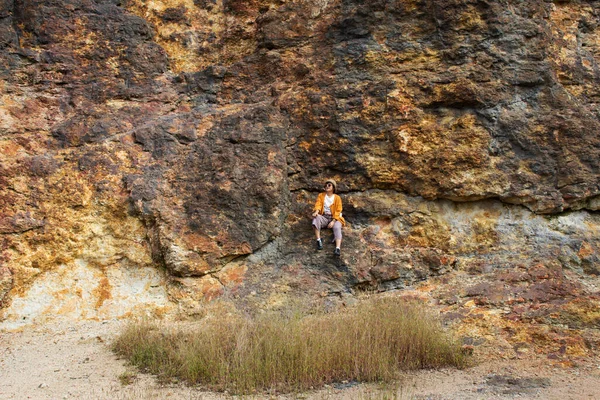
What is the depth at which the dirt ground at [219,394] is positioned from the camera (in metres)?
4.66

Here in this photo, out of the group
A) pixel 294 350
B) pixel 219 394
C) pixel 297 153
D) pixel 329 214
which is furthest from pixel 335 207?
pixel 219 394

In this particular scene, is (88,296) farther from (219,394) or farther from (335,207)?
(335,207)

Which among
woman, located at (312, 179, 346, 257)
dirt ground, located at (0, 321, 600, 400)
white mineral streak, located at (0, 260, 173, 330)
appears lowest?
dirt ground, located at (0, 321, 600, 400)

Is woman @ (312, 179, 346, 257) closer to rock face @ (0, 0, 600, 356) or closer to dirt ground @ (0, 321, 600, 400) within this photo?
rock face @ (0, 0, 600, 356)

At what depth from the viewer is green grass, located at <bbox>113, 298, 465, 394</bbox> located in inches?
193

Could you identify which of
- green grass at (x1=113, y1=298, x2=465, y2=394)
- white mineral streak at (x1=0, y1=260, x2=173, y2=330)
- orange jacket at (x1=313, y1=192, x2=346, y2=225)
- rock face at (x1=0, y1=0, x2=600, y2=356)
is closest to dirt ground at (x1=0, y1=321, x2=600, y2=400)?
green grass at (x1=113, y1=298, x2=465, y2=394)

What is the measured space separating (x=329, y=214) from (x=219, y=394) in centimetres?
285

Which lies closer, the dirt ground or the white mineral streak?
the dirt ground

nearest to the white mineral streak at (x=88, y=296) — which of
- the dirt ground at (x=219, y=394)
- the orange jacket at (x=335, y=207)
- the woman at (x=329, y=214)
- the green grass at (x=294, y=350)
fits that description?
the dirt ground at (x=219, y=394)

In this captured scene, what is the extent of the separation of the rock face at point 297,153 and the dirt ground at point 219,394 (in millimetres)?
863

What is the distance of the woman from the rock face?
7.4 inches

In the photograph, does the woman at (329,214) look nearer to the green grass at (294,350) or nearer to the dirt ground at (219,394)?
the green grass at (294,350)

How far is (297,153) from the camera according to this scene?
7367mm

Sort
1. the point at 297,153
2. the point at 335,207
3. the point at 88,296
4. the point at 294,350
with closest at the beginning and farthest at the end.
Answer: the point at 294,350
the point at 88,296
the point at 335,207
the point at 297,153
